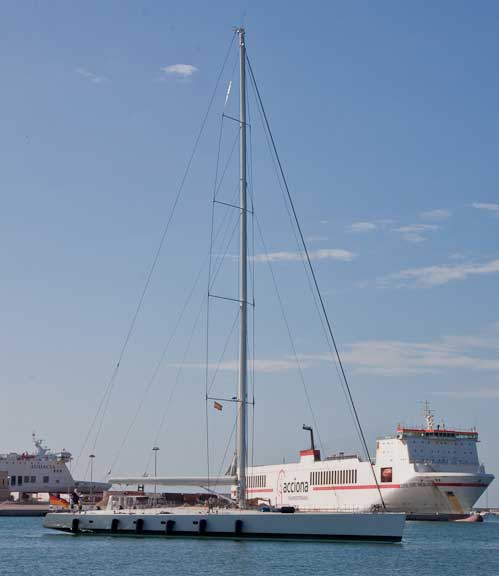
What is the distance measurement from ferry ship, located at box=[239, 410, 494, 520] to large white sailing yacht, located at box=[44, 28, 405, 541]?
3007 cm

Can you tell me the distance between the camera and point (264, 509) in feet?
134

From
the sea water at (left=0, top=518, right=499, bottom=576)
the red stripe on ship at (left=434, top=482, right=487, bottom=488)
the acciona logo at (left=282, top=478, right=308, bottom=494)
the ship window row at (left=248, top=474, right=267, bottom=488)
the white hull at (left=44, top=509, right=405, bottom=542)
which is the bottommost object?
the sea water at (left=0, top=518, right=499, bottom=576)

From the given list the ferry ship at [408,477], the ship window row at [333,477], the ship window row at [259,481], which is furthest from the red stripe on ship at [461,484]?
the ship window row at [259,481]

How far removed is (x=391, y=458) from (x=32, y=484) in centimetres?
7133

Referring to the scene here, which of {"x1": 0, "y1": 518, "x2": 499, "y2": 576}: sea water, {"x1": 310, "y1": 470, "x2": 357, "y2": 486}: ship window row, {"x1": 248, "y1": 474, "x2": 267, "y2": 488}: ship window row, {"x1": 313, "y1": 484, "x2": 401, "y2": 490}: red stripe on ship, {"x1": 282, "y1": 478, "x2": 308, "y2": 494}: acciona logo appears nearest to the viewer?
{"x1": 0, "y1": 518, "x2": 499, "y2": 576}: sea water

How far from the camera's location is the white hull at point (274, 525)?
3875cm

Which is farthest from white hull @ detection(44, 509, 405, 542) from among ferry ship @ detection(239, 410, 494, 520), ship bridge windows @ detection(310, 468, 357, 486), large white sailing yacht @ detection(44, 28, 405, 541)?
ship bridge windows @ detection(310, 468, 357, 486)

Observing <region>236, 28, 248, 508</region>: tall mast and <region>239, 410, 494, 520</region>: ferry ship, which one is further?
<region>239, 410, 494, 520</region>: ferry ship

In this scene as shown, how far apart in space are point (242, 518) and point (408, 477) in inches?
1523

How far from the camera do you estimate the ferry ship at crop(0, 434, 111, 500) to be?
444ft

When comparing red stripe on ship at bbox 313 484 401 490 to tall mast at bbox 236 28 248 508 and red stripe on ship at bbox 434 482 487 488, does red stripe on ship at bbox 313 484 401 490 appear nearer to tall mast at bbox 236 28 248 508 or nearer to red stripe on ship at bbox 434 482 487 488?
red stripe on ship at bbox 434 482 487 488

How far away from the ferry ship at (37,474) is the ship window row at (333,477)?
55.7 m

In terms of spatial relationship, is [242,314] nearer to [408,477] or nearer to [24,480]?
[408,477]

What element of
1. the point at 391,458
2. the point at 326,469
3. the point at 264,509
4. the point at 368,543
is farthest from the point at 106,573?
the point at 326,469
